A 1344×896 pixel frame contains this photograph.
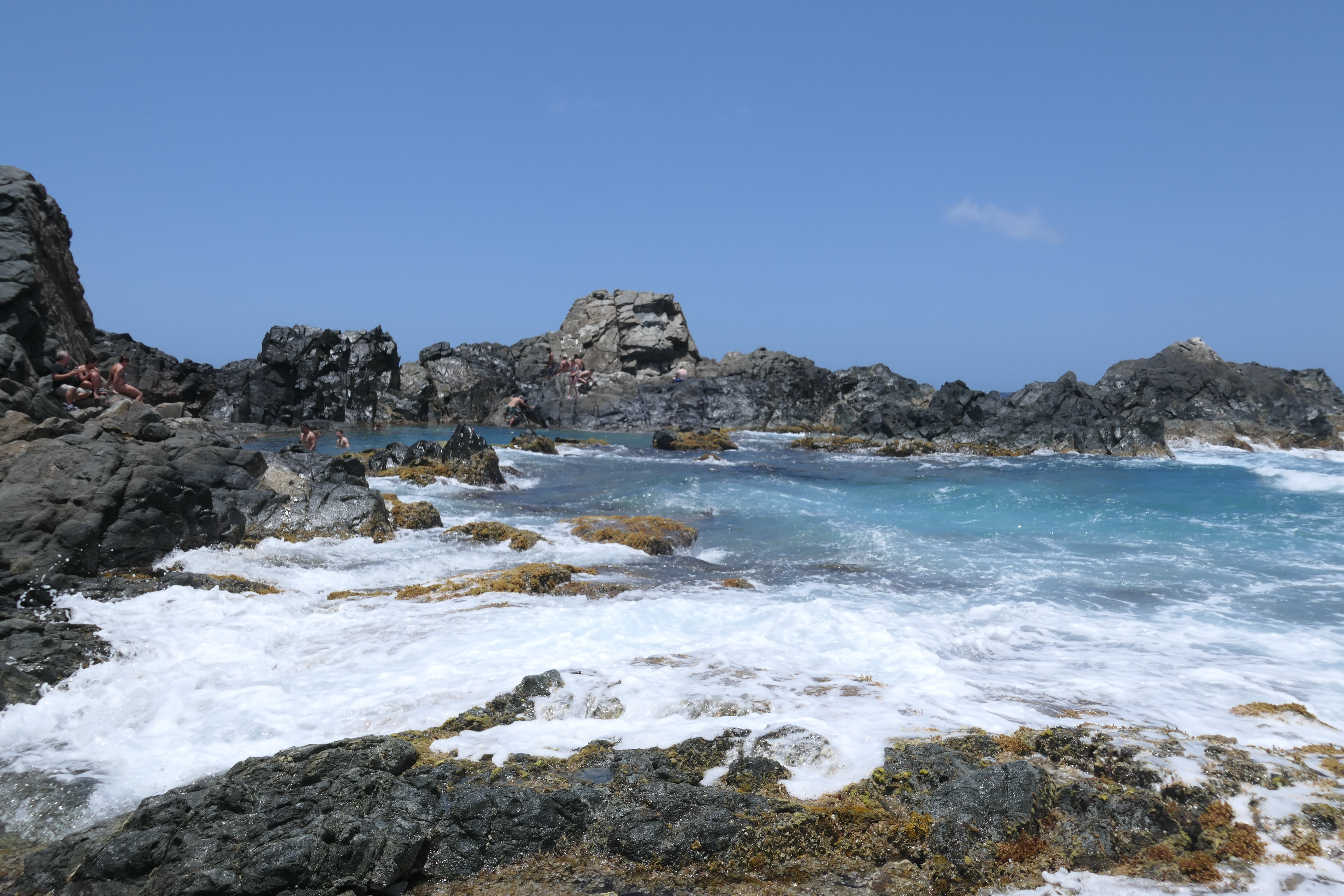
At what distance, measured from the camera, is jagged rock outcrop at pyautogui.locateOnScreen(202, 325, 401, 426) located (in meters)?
42.1

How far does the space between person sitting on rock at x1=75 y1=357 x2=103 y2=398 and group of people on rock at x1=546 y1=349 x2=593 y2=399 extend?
32.2 meters

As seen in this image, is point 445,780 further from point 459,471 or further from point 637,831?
point 459,471

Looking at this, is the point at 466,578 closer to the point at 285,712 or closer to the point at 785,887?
the point at 285,712

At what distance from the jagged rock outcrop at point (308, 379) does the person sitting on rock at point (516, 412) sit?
6.91m

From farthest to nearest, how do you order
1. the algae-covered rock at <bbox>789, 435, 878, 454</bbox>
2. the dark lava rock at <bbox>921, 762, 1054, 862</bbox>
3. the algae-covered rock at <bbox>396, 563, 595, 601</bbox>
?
the algae-covered rock at <bbox>789, 435, 878, 454</bbox> < the algae-covered rock at <bbox>396, 563, 595, 601</bbox> < the dark lava rock at <bbox>921, 762, 1054, 862</bbox>

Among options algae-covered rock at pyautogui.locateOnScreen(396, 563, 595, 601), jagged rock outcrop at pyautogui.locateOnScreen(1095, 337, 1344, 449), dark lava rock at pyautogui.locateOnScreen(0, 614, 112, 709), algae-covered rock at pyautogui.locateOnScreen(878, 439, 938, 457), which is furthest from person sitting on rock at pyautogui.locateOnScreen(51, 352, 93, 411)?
jagged rock outcrop at pyautogui.locateOnScreen(1095, 337, 1344, 449)

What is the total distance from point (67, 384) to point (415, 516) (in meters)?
10.6

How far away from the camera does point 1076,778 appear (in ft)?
15.0

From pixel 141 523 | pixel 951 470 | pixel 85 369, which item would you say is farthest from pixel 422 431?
pixel 141 523

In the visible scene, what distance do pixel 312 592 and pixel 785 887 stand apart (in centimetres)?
778

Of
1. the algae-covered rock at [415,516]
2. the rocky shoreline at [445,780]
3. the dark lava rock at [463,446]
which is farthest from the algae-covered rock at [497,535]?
the dark lava rock at [463,446]

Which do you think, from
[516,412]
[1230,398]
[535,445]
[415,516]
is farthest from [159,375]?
[1230,398]

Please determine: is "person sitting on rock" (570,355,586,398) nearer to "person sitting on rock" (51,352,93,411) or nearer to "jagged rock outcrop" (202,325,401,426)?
"jagged rock outcrop" (202,325,401,426)

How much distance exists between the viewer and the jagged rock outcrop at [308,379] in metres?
42.1
